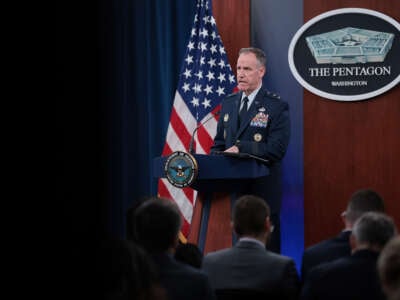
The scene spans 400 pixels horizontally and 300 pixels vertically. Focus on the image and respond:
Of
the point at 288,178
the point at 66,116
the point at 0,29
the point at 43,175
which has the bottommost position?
the point at 288,178

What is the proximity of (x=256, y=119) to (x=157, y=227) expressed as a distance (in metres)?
2.19

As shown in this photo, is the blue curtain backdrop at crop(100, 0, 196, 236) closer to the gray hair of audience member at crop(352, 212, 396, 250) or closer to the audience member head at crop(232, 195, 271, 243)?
the audience member head at crop(232, 195, 271, 243)

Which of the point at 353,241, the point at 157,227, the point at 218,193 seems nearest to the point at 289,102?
the point at 218,193

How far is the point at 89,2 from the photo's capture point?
3053 mm

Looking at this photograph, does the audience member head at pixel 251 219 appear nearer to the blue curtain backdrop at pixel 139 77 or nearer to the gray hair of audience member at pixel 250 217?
the gray hair of audience member at pixel 250 217

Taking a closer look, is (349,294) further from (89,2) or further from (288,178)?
(288,178)

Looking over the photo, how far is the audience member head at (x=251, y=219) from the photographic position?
3.08 m

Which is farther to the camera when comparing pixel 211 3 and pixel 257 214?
pixel 211 3

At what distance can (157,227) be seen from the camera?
2.79 metres

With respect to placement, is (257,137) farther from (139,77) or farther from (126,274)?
(126,274)

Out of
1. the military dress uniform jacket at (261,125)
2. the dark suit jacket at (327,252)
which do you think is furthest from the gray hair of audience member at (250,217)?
the military dress uniform jacket at (261,125)

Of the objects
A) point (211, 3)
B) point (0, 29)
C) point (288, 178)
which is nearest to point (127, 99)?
point (211, 3)

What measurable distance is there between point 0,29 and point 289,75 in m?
3.37

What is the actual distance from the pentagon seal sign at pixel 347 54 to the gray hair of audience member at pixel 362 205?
218 cm
